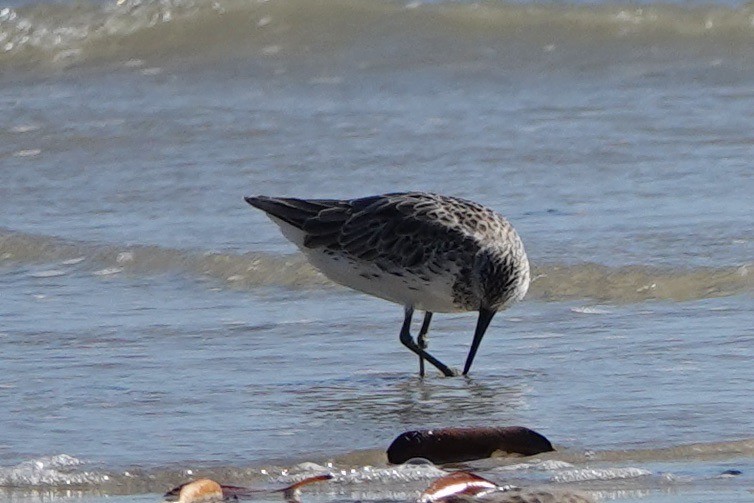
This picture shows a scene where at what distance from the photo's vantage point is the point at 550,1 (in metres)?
14.1

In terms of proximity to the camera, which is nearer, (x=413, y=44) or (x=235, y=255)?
(x=235, y=255)

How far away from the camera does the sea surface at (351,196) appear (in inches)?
215

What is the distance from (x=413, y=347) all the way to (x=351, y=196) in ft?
8.97

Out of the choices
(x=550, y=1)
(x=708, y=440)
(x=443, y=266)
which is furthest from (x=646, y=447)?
(x=550, y=1)

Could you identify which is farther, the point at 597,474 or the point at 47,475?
the point at 47,475

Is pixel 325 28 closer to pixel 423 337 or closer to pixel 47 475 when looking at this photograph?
pixel 423 337

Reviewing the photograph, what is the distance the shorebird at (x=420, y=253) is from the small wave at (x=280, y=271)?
57 cm

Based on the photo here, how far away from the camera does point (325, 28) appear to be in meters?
14.0

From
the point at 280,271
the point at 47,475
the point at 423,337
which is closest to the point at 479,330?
the point at 423,337

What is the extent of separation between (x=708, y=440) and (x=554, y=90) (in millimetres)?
6847

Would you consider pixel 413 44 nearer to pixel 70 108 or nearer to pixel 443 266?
pixel 70 108

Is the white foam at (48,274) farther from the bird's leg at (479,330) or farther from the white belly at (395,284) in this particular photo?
the bird's leg at (479,330)

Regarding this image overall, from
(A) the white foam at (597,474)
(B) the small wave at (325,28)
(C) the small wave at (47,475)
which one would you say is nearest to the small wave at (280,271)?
(A) the white foam at (597,474)

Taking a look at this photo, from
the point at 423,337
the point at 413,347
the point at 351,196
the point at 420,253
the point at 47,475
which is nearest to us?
the point at 47,475
